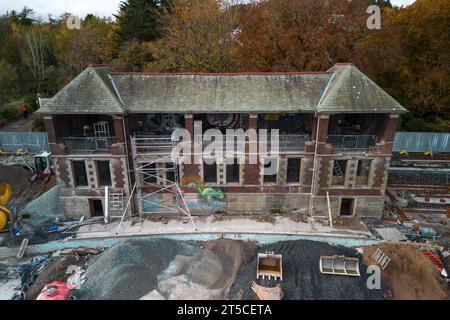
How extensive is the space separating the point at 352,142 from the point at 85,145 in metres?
19.1

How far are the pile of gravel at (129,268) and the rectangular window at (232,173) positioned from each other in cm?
584

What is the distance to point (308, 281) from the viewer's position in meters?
15.5

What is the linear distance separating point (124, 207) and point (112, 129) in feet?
19.5

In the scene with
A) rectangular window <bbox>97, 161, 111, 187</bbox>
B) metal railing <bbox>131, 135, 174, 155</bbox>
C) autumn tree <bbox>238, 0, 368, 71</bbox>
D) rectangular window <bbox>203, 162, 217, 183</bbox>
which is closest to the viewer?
metal railing <bbox>131, 135, 174, 155</bbox>

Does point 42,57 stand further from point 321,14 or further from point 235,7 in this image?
point 321,14

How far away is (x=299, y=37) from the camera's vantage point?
3153 cm

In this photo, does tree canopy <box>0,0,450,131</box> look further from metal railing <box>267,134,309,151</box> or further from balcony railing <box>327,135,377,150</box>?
metal railing <box>267,134,309,151</box>

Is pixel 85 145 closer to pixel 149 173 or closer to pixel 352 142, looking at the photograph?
pixel 149 173

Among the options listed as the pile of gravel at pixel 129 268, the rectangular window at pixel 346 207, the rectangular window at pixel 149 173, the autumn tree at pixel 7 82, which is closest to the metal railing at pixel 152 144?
the rectangular window at pixel 149 173

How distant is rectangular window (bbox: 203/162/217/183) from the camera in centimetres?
2229

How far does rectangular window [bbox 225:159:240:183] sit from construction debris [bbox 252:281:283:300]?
8.64 meters

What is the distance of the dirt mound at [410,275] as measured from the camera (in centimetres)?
1488

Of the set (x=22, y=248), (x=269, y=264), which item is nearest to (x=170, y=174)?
(x=269, y=264)

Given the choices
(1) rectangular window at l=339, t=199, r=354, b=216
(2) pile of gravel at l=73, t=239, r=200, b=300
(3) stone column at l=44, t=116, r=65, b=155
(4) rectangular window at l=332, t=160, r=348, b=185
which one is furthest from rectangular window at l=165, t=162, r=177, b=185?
(1) rectangular window at l=339, t=199, r=354, b=216
